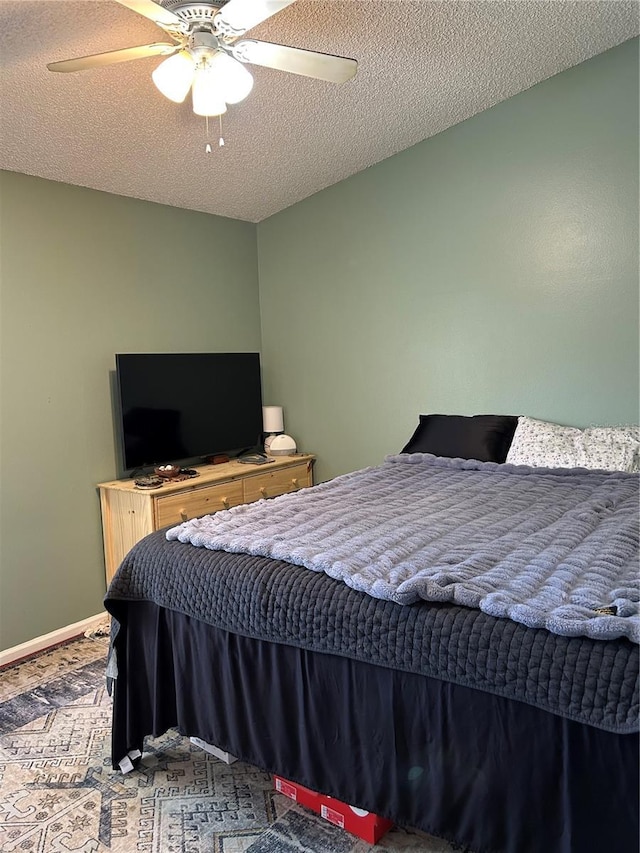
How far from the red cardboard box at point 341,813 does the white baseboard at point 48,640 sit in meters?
1.71

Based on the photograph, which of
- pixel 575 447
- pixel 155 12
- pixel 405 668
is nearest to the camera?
pixel 405 668

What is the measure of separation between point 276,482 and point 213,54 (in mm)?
2558

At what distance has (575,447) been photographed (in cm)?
312

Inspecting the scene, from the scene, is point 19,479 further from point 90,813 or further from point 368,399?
point 368,399

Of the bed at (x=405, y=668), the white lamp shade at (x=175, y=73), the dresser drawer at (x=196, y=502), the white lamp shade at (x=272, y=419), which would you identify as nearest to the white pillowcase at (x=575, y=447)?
the bed at (x=405, y=668)

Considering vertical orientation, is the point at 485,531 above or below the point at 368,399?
below

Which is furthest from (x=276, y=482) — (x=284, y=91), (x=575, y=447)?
(x=284, y=91)

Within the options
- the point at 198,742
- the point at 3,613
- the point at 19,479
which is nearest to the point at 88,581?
the point at 3,613

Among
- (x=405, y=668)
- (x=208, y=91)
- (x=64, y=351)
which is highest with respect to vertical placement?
(x=208, y=91)

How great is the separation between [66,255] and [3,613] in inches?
70.3

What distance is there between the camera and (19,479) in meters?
3.18

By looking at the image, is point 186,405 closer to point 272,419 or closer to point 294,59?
point 272,419

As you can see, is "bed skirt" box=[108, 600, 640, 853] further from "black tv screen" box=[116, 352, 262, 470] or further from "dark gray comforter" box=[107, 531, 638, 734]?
"black tv screen" box=[116, 352, 262, 470]

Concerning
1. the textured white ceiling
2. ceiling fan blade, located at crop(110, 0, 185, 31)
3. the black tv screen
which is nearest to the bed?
the black tv screen
